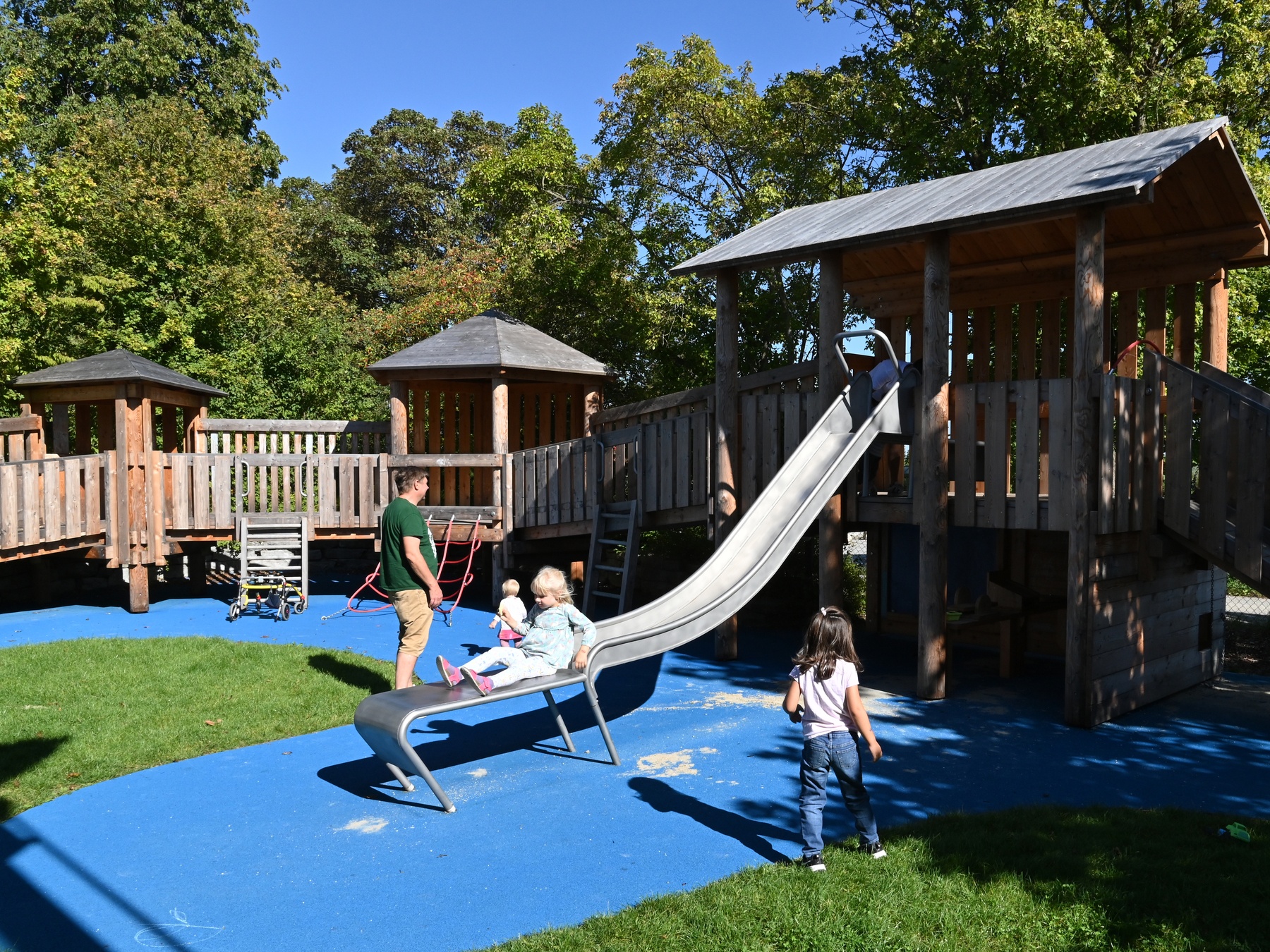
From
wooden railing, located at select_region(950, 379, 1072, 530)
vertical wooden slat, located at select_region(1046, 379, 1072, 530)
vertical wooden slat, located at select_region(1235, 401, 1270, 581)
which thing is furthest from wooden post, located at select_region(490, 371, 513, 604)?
vertical wooden slat, located at select_region(1235, 401, 1270, 581)

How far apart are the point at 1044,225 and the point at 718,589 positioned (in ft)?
19.9

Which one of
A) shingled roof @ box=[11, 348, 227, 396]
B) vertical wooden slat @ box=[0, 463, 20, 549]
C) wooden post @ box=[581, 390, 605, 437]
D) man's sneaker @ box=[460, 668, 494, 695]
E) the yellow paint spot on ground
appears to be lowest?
the yellow paint spot on ground

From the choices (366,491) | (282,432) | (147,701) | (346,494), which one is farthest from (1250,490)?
Result: (282,432)

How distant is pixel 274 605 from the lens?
1419cm

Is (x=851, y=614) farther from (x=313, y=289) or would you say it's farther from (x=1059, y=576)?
(x=313, y=289)

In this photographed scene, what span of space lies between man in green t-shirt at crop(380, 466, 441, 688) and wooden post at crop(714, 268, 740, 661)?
13.5 feet

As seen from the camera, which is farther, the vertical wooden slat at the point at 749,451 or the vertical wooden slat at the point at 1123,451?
the vertical wooden slat at the point at 749,451

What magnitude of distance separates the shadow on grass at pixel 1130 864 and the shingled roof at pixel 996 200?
15.7 ft

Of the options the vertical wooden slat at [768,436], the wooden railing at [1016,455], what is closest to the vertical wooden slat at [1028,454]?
the wooden railing at [1016,455]

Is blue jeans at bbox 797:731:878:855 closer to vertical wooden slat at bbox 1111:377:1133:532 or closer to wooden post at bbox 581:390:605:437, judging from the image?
vertical wooden slat at bbox 1111:377:1133:532

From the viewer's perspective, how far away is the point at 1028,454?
344 inches

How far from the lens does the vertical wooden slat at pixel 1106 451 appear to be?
27.1ft

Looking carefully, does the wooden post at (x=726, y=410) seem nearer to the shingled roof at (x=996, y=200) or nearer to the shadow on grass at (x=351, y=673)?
the shingled roof at (x=996, y=200)

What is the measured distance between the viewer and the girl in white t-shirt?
16.7ft
